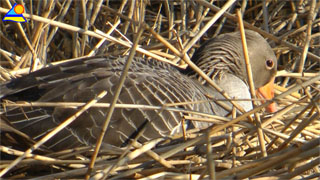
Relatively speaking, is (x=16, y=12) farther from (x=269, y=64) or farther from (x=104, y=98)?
(x=269, y=64)

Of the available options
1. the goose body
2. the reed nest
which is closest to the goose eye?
the reed nest

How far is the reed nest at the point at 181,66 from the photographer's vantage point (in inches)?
117

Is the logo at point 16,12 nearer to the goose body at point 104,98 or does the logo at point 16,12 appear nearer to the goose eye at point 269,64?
the goose body at point 104,98

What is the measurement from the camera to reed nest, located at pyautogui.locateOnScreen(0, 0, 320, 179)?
2977mm

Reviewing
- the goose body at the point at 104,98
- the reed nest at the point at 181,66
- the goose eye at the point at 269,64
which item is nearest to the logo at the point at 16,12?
the reed nest at the point at 181,66

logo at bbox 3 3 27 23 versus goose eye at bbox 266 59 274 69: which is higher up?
goose eye at bbox 266 59 274 69

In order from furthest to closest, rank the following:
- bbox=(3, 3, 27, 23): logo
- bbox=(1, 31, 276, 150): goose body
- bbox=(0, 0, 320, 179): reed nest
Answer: bbox=(3, 3, 27, 23): logo → bbox=(1, 31, 276, 150): goose body → bbox=(0, 0, 320, 179): reed nest

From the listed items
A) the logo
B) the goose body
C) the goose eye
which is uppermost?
the goose eye

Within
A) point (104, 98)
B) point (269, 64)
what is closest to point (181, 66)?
point (269, 64)

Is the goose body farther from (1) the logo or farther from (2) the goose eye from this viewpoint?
(2) the goose eye

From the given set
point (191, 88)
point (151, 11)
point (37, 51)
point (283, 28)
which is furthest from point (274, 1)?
point (37, 51)

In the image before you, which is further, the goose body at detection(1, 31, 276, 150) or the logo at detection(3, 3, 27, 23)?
the logo at detection(3, 3, 27, 23)

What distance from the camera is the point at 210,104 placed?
414cm

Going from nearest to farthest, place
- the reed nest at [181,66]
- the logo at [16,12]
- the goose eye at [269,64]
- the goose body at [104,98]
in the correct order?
the reed nest at [181,66], the goose body at [104,98], the logo at [16,12], the goose eye at [269,64]
